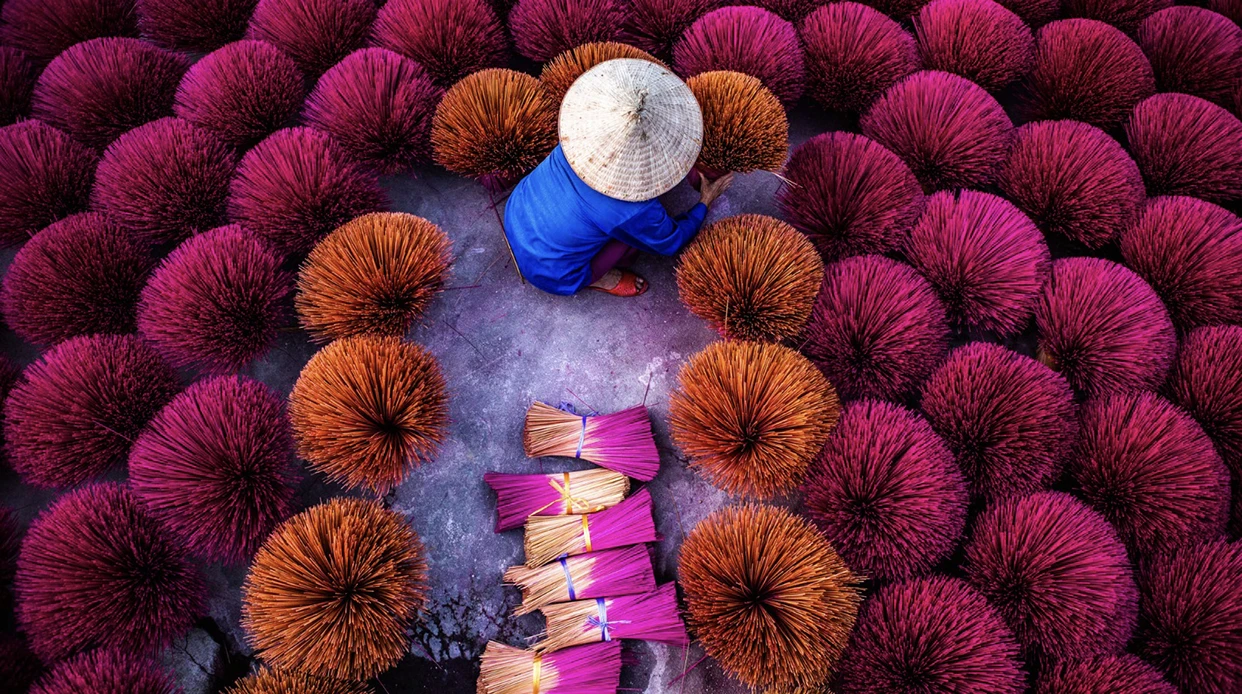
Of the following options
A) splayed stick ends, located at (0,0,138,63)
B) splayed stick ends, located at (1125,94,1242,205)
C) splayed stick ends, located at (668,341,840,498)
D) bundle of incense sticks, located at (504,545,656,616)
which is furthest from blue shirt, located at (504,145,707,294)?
splayed stick ends, located at (0,0,138,63)

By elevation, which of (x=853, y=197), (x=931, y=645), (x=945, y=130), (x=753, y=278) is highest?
(x=945, y=130)

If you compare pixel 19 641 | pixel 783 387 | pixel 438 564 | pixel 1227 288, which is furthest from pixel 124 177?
pixel 1227 288

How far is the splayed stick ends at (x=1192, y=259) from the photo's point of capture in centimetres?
194

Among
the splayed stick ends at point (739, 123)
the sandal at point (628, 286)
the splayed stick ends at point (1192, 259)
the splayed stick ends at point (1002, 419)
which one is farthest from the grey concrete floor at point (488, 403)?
the splayed stick ends at point (1192, 259)

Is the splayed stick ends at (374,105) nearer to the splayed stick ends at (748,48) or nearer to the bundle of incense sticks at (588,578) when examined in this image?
the splayed stick ends at (748,48)

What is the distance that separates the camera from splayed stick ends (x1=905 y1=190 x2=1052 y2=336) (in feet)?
6.25

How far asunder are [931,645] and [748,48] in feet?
5.19

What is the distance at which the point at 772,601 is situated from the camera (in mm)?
1602

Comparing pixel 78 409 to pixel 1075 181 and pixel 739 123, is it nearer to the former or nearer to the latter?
pixel 739 123

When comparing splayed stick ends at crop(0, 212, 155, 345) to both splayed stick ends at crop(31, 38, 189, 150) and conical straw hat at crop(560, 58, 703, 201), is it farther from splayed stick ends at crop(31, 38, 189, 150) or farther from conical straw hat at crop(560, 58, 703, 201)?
conical straw hat at crop(560, 58, 703, 201)

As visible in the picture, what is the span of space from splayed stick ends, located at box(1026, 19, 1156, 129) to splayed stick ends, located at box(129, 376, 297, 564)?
7.65 ft

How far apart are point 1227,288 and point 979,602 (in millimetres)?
1092

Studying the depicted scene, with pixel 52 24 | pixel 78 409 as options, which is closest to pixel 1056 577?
pixel 78 409

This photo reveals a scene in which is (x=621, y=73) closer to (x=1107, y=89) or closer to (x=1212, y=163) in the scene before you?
(x=1107, y=89)
